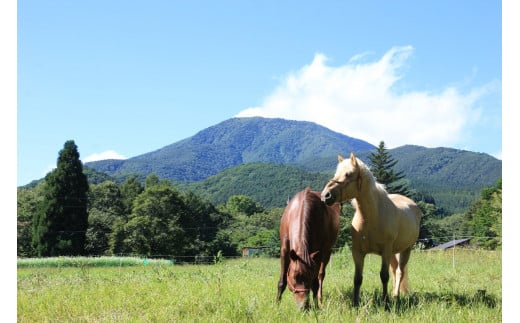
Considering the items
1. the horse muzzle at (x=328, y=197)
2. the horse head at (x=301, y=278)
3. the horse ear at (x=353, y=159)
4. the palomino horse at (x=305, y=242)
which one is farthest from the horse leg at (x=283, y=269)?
the horse ear at (x=353, y=159)

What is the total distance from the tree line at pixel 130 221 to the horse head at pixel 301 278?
96.2 feet

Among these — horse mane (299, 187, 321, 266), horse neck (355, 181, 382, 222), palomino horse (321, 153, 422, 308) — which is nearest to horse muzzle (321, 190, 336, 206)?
palomino horse (321, 153, 422, 308)

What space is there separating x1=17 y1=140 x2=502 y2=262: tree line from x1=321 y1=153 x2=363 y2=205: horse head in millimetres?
28562

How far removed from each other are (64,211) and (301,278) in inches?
1664

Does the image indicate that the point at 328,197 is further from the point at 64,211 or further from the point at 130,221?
the point at 130,221

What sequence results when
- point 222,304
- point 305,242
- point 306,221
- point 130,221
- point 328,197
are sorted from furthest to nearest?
point 130,221 → point 306,221 → point 328,197 → point 305,242 → point 222,304

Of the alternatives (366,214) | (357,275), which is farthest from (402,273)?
(366,214)

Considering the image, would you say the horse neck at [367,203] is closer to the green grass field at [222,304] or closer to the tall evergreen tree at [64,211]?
the green grass field at [222,304]

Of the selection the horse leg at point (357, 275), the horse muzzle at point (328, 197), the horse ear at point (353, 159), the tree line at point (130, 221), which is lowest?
the tree line at point (130, 221)

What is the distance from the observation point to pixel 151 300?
635 cm

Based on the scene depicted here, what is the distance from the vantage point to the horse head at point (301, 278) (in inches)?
205

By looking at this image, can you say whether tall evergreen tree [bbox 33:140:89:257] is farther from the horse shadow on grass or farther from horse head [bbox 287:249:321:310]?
horse head [bbox 287:249:321:310]

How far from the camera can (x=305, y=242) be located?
5.65 m
